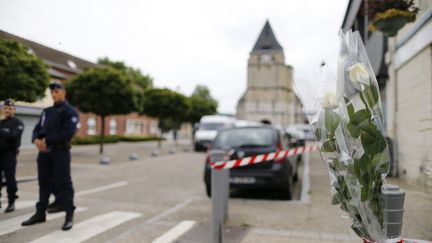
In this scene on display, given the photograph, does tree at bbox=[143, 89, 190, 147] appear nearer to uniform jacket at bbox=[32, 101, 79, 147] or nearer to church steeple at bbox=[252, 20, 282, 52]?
uniform jacket at bbox=[32, 101, 79, 147]

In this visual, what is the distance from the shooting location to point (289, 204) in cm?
655

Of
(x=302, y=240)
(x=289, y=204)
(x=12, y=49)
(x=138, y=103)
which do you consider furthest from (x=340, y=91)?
(x=138, y=103)

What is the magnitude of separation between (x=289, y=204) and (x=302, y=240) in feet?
7.29

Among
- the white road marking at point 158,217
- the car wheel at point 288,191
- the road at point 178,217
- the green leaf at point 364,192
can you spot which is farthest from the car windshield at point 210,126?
the green leaf at point 364,192

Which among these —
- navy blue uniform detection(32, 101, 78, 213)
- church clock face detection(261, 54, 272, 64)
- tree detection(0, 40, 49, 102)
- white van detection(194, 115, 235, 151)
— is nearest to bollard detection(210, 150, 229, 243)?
navy blue uniform detection(32, 101, 78, 213)

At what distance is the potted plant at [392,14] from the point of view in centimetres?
640

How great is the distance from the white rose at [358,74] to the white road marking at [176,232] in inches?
119

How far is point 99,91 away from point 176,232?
14246mm

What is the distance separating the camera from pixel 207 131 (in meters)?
23.1

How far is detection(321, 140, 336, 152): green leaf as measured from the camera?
2393 mm

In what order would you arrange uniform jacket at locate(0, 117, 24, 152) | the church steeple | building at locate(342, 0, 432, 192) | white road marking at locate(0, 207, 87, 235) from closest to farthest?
white road marking at locate(0, 207, 87, 235)
uniform jacket at locate(0, 117, 24, 152)
building at locate(342, 0, 432, 192)
the church steeple

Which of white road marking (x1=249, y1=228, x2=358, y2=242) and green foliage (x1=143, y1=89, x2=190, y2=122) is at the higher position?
green foliage (x1=143, y1=89, x2=190, y2=122)

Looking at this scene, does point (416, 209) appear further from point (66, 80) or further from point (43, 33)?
point (66, 80)

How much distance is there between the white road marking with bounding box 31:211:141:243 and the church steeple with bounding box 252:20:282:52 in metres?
70.8
